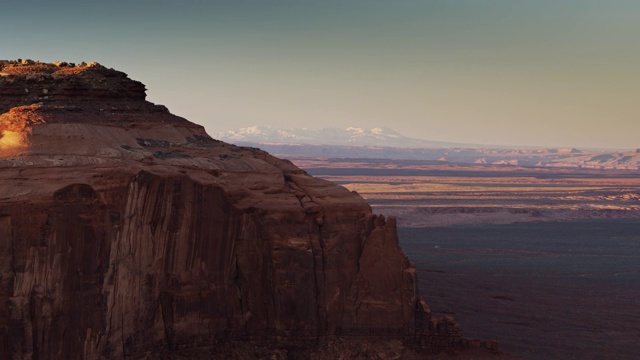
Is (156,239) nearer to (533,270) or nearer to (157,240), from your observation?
(157,240)

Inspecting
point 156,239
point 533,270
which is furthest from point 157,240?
point 533,270

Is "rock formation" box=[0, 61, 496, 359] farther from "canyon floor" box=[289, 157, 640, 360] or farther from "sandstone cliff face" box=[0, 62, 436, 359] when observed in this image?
"canyon floor" box=[289, 157, 640, 360]

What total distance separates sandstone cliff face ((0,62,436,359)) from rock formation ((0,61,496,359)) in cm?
5

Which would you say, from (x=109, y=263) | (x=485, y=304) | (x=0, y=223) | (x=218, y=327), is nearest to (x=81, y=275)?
(x=109, y=263)

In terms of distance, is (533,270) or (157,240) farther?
(533,270)

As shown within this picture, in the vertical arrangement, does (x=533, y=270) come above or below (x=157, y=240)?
below

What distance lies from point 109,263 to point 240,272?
6619 mm

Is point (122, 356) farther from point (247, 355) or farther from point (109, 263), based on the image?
point (247, 355)

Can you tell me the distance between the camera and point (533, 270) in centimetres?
8994

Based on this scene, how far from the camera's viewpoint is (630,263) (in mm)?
99562

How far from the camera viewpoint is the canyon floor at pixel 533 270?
59344 mm

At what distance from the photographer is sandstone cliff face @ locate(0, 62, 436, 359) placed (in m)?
29.8

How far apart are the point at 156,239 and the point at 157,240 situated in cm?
6

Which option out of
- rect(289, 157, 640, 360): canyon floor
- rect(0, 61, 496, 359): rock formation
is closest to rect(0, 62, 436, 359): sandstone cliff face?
rect(0, 61, 496, 359): rock formation
